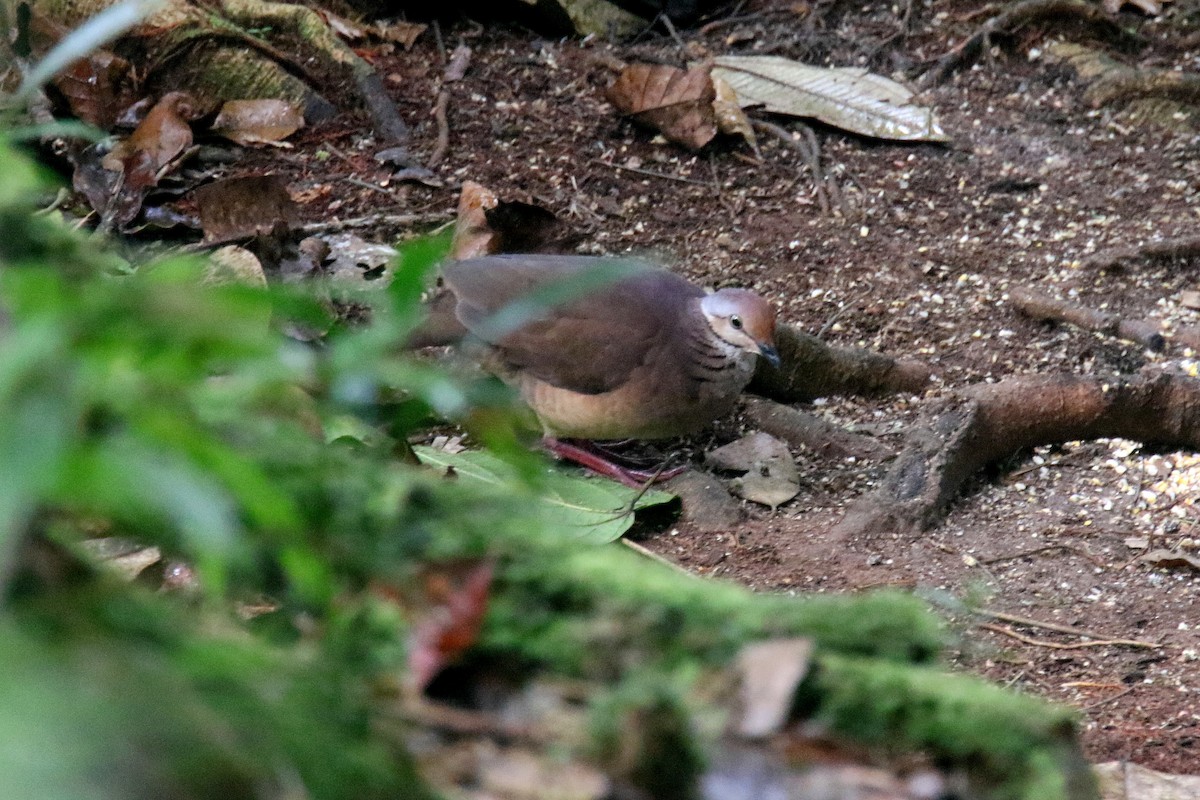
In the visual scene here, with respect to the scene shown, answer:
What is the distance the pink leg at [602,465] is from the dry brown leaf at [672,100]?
2.15m

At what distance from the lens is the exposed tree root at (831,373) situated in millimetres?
4820

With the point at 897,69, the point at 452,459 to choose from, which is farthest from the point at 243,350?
the point at 897,69

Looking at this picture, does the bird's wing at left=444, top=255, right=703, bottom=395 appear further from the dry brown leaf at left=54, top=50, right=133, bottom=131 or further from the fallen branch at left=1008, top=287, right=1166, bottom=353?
the dry brown leaf at left=54, top=50, right=133, bottom=131

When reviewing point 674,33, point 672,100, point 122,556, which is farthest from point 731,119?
point 122,556

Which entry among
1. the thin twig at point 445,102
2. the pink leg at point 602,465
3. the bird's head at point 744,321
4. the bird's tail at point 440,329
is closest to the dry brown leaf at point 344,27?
the thin twig at point 445,102

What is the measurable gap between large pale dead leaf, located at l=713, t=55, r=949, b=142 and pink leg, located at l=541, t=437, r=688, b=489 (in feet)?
8.88

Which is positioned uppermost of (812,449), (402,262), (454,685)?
(402,262)

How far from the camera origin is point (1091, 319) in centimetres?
514

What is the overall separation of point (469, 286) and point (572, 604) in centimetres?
312

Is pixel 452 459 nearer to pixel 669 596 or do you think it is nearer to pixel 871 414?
pixel 871 414

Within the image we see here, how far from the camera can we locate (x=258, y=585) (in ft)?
3.84

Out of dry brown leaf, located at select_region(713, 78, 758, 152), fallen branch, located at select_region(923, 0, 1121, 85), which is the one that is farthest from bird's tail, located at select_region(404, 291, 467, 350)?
fallen branch, located at select_region(923, 0, 1121, 85)

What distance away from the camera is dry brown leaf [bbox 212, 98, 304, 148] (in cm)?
603

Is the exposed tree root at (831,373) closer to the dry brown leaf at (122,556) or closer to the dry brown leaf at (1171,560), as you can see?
the dry brown leaf at (1171,560)
